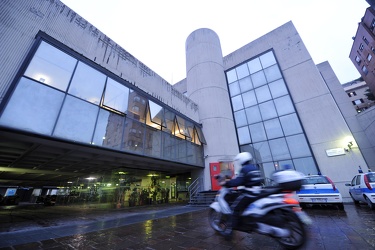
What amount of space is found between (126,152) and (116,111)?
217 cm

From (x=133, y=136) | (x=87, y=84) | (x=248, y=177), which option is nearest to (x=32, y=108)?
(x=87, y=84)

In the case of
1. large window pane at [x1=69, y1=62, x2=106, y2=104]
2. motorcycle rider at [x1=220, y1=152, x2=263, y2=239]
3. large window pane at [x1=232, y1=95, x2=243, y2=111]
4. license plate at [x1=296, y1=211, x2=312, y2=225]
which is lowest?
license plate at [x1=296, y1=211, x2=312, y2=225]

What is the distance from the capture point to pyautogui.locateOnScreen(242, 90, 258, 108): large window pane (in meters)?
16.2

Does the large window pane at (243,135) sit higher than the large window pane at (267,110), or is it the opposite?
the large window pane at (267,110)

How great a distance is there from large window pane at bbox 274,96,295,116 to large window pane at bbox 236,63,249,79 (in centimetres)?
475

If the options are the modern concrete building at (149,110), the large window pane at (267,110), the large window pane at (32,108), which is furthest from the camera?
the large window pane at (267,110)

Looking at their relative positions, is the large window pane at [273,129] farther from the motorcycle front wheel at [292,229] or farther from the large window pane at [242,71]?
the motorcycle front wheel at [292,229]

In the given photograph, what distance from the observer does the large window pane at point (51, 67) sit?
19.4ft

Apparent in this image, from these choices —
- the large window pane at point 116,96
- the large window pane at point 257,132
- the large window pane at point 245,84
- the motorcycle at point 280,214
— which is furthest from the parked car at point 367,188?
the large window pane at point 245,84

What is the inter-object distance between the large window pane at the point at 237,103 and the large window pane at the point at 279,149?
483cm

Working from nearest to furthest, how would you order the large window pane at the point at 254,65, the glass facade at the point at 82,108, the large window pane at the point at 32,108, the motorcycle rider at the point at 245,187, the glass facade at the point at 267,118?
the motorcycle rider at the point at 245,187 → the large window pane at the point at 32,108 → the glass facade at the point at 82,108 → the glass facade at the point at 267,118 → the large window pane at the point at 254,65

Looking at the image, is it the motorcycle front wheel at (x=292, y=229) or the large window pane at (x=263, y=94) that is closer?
the motorcycle front wheel at (x=292, y=229)

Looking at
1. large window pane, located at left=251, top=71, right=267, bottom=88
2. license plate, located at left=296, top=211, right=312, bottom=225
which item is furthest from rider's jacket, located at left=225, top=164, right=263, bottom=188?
large window pane, located at left=251, top=71, right=267, bottom=88

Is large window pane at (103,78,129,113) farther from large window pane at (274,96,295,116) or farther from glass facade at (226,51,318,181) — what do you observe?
large window pane at (274,96,295,116)
